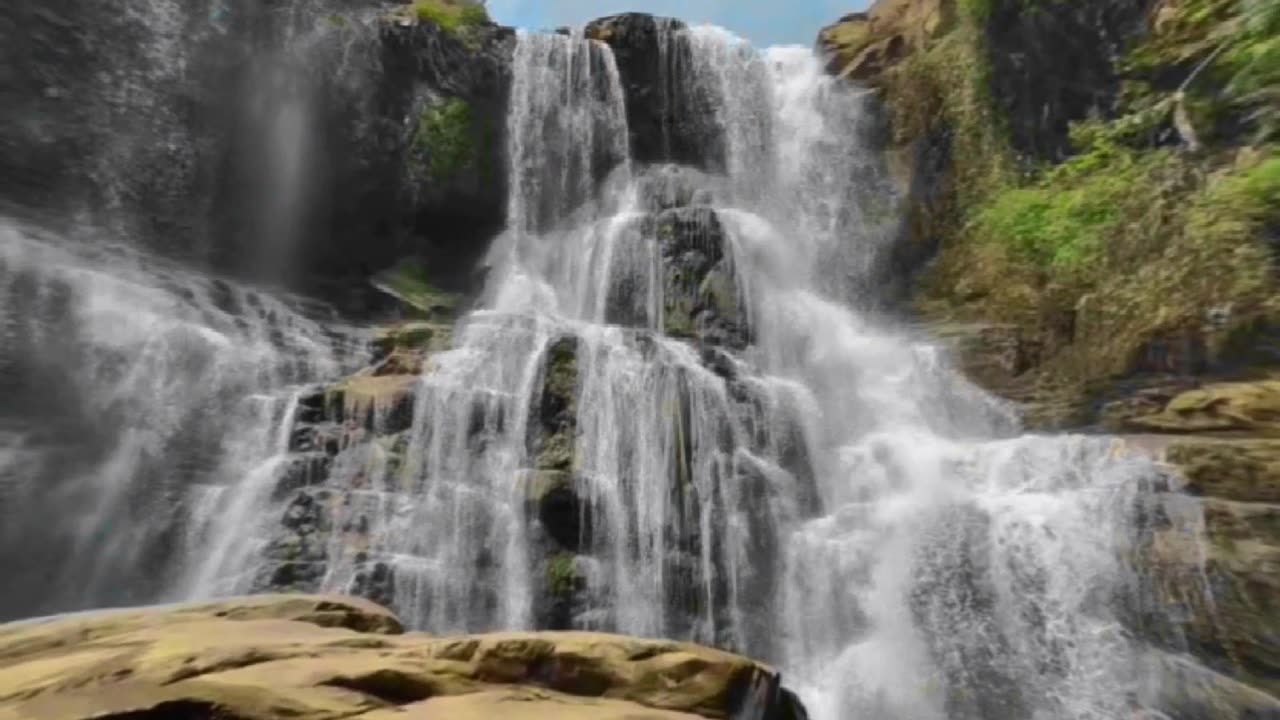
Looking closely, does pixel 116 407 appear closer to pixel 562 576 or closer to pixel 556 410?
pixel 556 410

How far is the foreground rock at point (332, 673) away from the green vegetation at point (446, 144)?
15.6 m

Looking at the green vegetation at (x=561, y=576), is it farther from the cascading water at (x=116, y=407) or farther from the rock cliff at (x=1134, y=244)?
the rock cliff at (x=1134, y=244)

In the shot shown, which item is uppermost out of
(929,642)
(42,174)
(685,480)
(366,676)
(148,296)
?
(42,174)

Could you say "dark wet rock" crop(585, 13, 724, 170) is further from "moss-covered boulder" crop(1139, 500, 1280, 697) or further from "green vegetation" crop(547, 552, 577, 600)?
"moss-covered boulder" crop(1139, 500, 1280, 697)

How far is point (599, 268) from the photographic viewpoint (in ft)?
57.8

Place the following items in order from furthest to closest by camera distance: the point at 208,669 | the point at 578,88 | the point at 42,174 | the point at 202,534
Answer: the point at 578,88, the point at 42,174, the point at 202,534, the point at 208,669

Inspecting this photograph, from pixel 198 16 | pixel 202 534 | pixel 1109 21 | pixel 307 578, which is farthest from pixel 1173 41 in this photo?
pixel 198 16

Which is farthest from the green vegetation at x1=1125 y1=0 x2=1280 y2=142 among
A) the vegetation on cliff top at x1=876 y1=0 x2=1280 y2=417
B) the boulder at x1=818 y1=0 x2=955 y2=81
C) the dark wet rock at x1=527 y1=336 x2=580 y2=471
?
the dark wet rock at x1=527 y1=336 x2=580 y2=471

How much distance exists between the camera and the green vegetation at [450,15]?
66.7 feet

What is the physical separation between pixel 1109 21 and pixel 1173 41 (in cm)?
160

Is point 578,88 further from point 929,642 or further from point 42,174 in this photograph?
point 929,642

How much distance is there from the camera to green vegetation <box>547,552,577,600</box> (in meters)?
10.5

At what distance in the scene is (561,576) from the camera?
34.7 ft

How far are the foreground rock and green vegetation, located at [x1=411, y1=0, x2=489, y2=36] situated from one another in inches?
694
